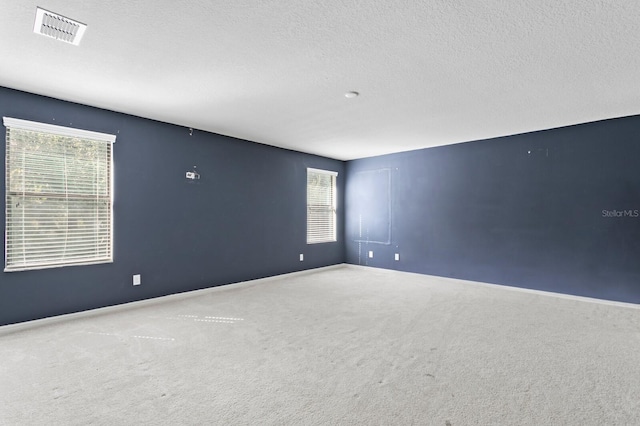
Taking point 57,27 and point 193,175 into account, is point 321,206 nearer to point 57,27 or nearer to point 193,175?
point 193,175

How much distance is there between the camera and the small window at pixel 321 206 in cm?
651

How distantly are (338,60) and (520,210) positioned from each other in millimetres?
3879

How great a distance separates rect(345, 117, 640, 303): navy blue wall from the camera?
4.19 meters

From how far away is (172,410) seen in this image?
1929mm

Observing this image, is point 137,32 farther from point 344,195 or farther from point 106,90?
point 344,195

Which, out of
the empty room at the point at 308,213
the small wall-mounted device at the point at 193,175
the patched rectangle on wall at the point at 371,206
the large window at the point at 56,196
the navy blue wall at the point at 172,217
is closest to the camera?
the empty room at the point at 308,213

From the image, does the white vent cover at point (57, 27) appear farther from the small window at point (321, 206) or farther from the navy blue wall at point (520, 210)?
the navy blue wall at point (520, 210)

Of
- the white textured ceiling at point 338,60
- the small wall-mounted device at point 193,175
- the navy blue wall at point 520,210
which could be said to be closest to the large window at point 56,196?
the white textured ceiling at point 338,60

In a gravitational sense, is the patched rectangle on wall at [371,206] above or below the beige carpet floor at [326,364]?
above

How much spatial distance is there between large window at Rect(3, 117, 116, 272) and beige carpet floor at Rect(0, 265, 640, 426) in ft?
2.36

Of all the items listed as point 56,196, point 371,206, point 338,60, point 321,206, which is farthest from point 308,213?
point 338,60

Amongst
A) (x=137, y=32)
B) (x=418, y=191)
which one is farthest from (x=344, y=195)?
(x=137, y=32)

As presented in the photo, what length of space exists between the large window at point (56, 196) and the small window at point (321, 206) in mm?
3465

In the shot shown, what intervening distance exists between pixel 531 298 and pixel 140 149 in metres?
5.52
